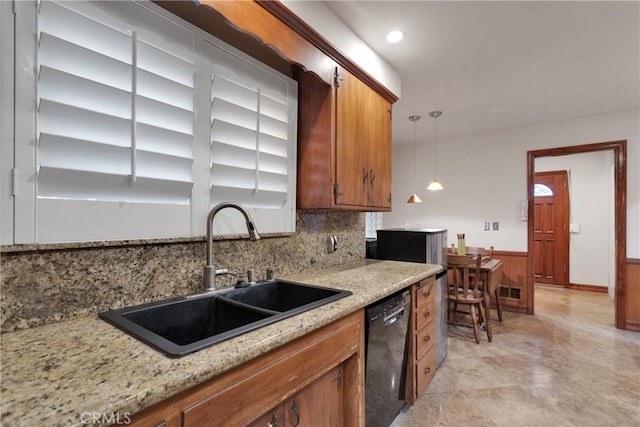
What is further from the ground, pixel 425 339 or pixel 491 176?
pixel 491 176

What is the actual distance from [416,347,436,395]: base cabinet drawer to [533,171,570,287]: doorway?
15.2 ft

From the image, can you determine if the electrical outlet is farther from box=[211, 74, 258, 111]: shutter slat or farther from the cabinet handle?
the cabinet handle

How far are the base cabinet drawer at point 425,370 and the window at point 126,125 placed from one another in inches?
57.8

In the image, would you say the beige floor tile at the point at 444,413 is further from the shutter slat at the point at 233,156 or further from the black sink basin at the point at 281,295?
the shutter slat at the point at 233,156

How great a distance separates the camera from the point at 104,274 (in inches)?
41.8

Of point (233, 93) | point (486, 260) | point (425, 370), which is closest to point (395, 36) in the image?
point (233, 93)

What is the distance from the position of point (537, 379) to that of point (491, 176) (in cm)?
284

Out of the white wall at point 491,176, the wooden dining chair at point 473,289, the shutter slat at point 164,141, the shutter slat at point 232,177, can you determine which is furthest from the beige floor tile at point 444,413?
the white wall at point 491,176

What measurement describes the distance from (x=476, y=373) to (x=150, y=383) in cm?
259

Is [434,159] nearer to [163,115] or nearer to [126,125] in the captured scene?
[163,115]

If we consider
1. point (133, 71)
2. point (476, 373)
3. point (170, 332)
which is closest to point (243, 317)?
point (170, 332)

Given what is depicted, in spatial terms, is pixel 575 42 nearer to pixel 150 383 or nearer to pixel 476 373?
pixel 476 373

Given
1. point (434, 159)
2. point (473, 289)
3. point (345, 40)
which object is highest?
point (345, 40)

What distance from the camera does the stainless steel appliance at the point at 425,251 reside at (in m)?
2.36
